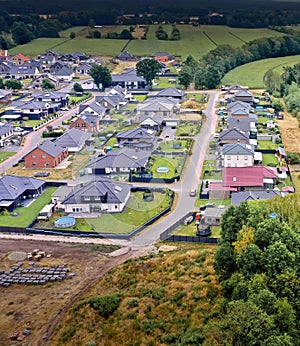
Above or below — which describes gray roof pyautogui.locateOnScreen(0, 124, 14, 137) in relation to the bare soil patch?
below

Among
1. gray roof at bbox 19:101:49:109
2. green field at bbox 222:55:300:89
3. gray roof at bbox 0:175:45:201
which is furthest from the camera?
green field at bbox 222:55:300:89

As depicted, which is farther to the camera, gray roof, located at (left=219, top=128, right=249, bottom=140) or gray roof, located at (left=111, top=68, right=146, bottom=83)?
gray roof, located at (left=111, top=68, right=146, bottom=83)

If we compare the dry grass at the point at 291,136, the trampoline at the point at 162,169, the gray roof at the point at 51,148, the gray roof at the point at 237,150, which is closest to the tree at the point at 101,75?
the dry grass at the point at 291,136

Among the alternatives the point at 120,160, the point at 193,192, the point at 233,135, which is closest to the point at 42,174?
the point at 120,160

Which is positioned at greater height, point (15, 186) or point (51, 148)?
point (15, 186)

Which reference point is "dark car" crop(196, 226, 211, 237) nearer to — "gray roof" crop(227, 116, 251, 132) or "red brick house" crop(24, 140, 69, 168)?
"red brick house" crop(24, 140, 69, 168)

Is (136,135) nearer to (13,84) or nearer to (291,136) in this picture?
(291,136)

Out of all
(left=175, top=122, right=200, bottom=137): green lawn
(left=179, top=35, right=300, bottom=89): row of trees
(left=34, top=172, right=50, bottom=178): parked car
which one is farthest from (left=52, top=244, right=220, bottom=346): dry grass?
(left=179, top=35, right=300, bottom=89): row of trees
